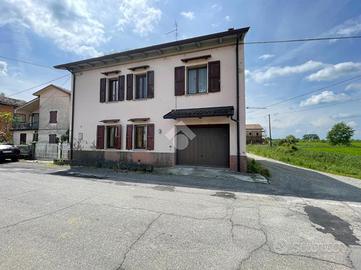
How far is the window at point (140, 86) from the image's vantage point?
1330 cm

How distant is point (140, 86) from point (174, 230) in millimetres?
11211

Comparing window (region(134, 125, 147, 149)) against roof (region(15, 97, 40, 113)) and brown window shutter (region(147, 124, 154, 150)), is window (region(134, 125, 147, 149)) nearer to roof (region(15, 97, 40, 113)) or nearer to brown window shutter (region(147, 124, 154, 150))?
brown window shutter (region(147, 124, 154, 150))

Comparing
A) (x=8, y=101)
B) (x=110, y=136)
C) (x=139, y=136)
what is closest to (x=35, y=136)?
(x=8, y=101)

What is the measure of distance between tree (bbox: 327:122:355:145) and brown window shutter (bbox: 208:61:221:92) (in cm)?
5462

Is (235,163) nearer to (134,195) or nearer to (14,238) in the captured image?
(134,195)

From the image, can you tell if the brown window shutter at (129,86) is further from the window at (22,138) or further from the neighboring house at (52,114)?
the window at (22,138)

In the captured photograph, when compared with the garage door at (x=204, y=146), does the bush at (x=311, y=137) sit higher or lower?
higher

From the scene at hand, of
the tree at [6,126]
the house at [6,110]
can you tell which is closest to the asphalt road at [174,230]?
the tree at [6,126]

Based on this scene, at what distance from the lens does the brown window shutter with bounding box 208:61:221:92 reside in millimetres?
11203

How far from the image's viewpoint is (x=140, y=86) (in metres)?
13.5

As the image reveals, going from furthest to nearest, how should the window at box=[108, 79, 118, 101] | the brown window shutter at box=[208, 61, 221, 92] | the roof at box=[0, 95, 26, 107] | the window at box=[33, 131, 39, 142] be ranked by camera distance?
1. the roof at box=[0, 95, 26, 107]
2. the window at box=[33, 131, 39, 142]
3. the window at box=[108, 79, 118, 101]
4. the brown window shutter at box=[208, 61, 221, 92]

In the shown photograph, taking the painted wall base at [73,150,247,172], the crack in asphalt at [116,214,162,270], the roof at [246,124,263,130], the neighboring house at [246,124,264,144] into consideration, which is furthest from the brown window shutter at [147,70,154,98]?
the roof at [246,124,263,130]

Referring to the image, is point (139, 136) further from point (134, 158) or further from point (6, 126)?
point (6, 126)

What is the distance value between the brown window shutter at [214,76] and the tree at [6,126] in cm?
2641
